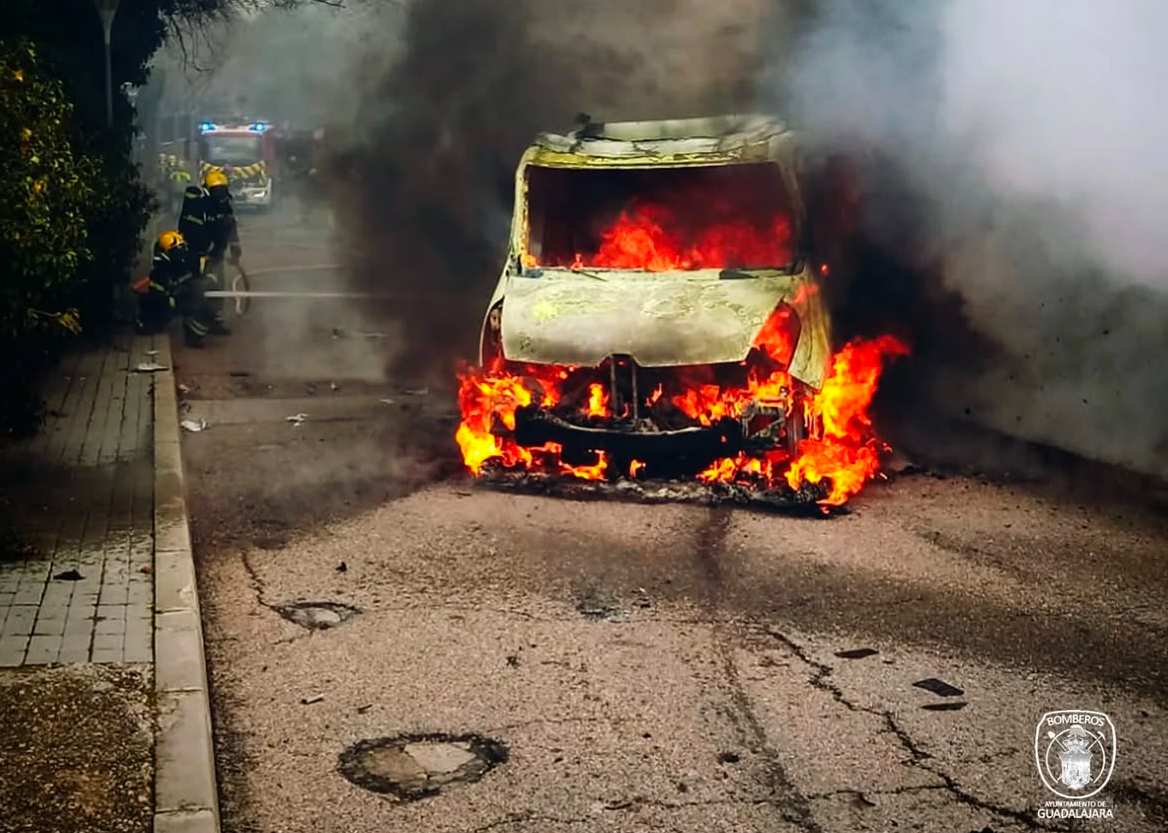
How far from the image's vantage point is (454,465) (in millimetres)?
8922

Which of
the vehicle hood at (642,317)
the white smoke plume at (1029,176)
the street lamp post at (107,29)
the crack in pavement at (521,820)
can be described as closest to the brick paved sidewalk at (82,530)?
the crack in pavement at (521,820)

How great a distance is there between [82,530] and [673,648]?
3.55 meters

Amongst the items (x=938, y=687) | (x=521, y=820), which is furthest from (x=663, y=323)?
(x=521, y=820)

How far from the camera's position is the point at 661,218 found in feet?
30.6

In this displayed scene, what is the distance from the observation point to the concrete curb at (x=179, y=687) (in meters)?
4.09

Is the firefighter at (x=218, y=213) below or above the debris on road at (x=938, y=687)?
above

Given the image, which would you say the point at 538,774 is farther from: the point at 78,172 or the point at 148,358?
the point at 148,358

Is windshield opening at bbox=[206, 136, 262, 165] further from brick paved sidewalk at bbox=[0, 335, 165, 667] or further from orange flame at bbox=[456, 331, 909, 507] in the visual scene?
orange flame at bbox=[456, 331, 909, 507]

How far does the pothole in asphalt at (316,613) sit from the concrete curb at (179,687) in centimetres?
43

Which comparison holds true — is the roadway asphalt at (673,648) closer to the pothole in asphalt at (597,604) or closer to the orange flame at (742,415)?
the pothole in asphalt at (597,604)

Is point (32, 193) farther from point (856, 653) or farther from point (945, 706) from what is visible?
point (945, 706)

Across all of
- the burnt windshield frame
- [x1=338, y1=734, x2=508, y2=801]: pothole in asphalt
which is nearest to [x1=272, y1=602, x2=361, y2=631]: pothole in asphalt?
[x1=338, y1=734, x2=508, y2=801]: pothole in asphalt

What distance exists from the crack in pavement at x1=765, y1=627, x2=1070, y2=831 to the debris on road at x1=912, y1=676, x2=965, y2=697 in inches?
12.4

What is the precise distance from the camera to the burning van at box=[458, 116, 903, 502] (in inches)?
310
